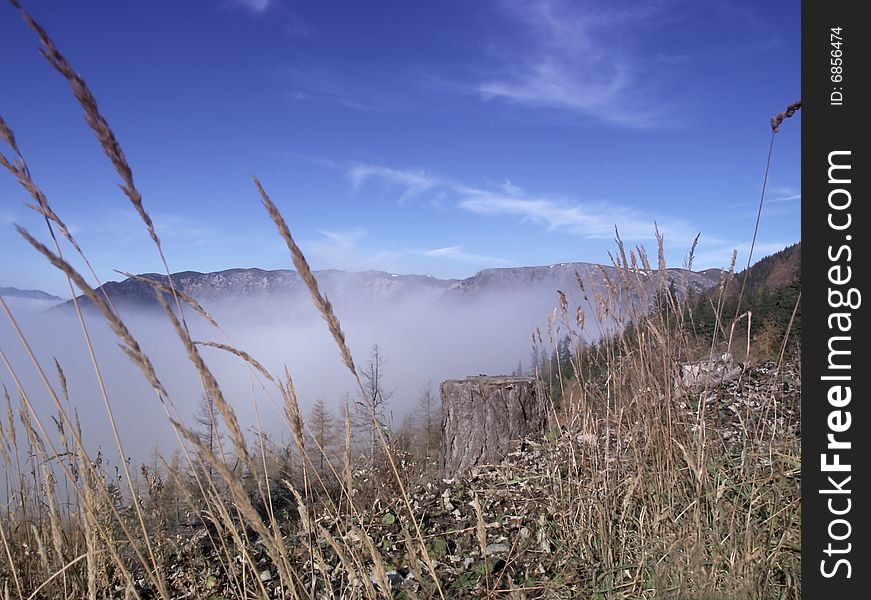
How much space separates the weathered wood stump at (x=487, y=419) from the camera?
4262 millimetres

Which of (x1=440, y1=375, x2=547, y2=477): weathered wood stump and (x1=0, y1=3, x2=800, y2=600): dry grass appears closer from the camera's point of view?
(x1=0, y1=3, x2=800, y2=600): dry grass

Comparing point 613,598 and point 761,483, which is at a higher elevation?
point 761,483

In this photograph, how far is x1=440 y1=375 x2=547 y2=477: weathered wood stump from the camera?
4.26m

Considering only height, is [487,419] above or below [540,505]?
above

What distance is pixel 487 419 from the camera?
427cm

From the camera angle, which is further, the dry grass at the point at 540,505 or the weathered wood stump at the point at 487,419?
the weathered wood stump at the point at 487,419

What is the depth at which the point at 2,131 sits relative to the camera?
120cm

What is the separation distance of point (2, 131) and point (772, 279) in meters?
37.0

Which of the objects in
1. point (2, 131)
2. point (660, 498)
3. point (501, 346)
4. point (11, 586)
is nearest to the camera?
point (2, 131)

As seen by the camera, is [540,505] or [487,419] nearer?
[540,505]
